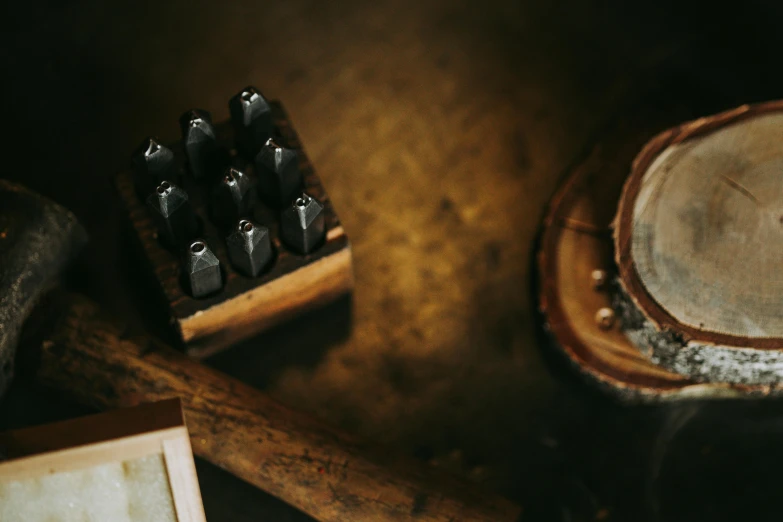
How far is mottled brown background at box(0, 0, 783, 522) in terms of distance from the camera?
6.45 feet

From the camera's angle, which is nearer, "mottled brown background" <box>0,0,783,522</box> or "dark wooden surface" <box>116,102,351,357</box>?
"dark wooden surface" <box>116,102,351,357</box>

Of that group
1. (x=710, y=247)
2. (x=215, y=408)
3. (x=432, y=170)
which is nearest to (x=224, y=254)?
(x=215, y=408)

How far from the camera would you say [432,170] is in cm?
218

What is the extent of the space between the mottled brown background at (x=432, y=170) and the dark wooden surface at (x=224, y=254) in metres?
0.27

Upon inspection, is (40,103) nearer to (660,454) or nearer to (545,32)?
(545,32)

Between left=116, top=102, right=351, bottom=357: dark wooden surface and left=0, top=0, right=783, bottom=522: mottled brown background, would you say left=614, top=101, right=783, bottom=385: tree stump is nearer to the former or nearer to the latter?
left=0, top=0, right=783, bottom=522: mottled brown background

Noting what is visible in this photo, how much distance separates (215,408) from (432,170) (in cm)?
96

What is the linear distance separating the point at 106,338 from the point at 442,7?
145 cm

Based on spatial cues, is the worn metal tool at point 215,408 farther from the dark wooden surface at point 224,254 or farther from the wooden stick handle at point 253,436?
the dark wooden surface at point 224,254

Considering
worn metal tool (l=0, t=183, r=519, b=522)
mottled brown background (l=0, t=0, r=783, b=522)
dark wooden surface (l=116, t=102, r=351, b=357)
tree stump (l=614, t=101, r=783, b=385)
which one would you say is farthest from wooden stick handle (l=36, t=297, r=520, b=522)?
tree stump (l=614, t=101, r=783, b=385)

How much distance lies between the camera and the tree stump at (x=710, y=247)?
1.55 meters

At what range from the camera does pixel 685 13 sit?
7.80ft

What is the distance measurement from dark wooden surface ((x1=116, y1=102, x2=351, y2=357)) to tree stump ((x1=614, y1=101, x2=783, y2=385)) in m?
0.66

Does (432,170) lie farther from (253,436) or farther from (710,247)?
(253,436)
